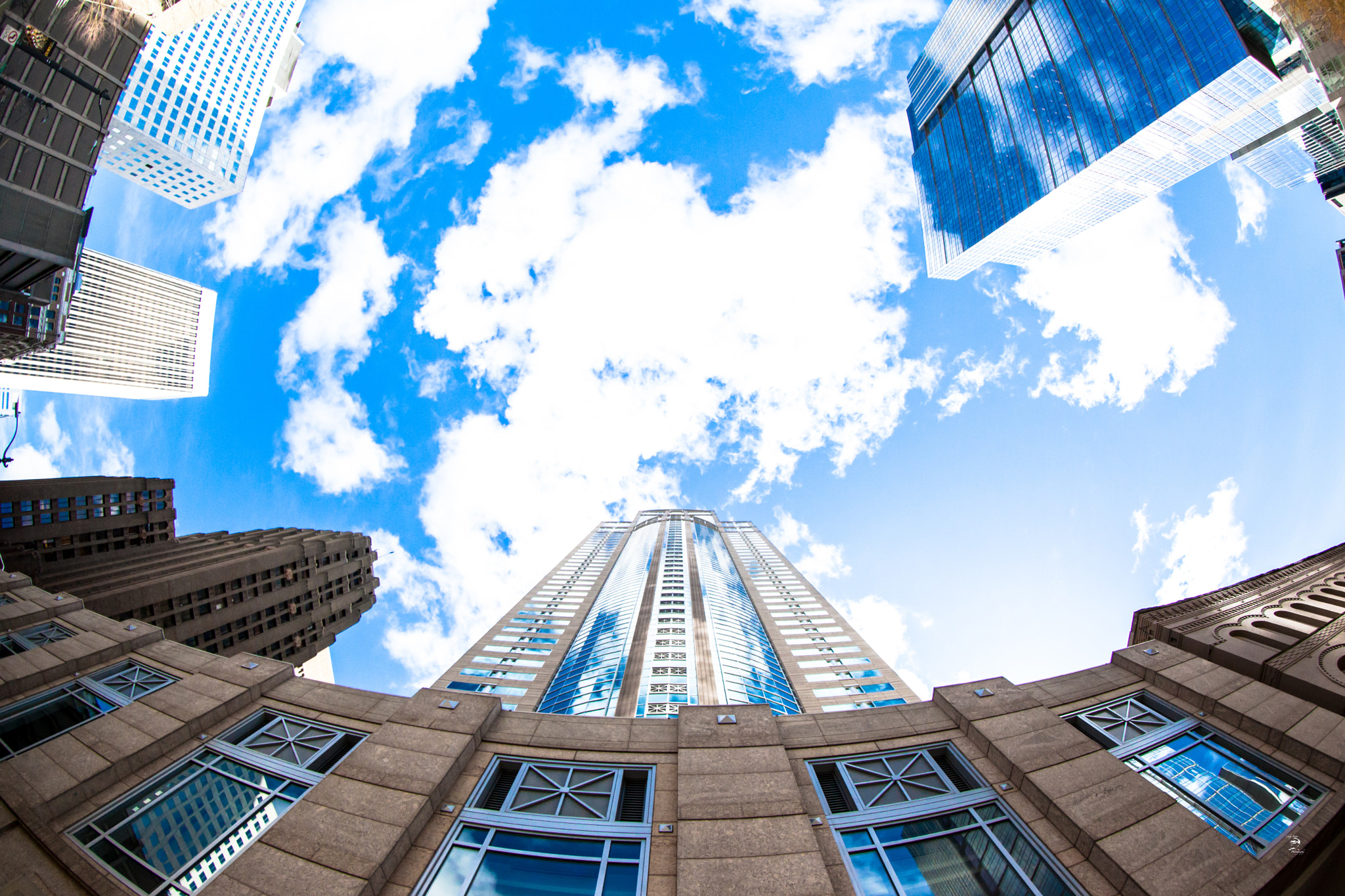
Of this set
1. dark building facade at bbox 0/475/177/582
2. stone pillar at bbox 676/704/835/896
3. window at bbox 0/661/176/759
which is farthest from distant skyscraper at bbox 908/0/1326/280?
dark building facade at bbox 0/475/177/582

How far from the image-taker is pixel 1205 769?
484 inches

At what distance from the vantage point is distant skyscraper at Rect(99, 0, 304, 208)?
106625 millimetres

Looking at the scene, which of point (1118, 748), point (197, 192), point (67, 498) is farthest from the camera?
point (197, 192)

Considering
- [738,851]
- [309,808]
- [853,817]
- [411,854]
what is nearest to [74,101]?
[309,808]

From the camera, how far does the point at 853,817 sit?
11617 mm

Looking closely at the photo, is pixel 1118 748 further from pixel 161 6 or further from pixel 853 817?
pixel 161 6

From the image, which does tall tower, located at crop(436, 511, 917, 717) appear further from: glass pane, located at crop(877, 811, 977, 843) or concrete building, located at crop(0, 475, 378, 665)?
glass pane, located at crop(877, 811, 977, 843)

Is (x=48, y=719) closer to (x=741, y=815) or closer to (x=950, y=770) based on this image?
(x=741, y=815)

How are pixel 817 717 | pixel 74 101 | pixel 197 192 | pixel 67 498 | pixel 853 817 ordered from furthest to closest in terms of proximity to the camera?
pixel 197 192 < pixel 67 498 < pixel 74 101 < pixel 817 717 < pixel 853 817

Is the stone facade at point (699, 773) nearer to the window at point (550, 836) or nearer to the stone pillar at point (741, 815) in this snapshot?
the stone pillar at point (741, 815)

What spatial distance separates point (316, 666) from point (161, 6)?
350 ft

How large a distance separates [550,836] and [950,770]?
406 inches

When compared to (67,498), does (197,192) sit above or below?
above

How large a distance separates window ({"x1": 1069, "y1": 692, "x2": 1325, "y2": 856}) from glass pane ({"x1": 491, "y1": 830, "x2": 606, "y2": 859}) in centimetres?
1312
